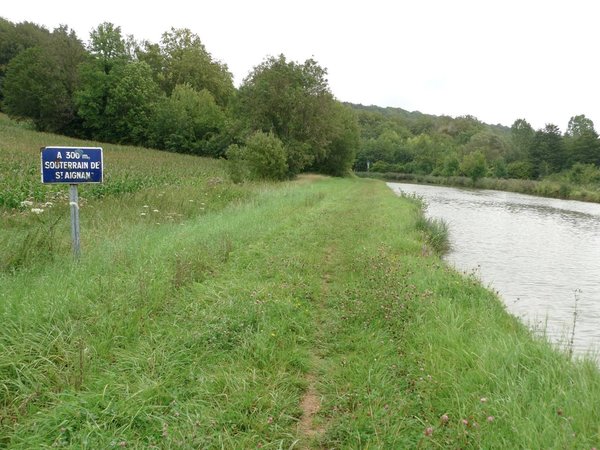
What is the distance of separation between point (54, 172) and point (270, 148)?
23423 millimetres

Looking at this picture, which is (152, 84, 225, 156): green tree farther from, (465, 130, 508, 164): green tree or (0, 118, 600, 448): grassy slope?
(465, 130, 508, 164): green tree

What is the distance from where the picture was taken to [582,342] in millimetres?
6594

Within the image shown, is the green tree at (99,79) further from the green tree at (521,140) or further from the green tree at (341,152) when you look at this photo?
the green tree at (521,140)

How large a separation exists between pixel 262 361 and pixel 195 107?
5273cm

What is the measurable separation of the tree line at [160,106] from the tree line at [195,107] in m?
0.12

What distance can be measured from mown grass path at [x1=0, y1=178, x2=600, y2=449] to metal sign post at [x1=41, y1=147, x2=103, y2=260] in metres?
0.95

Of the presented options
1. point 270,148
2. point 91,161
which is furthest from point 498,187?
point 91,161

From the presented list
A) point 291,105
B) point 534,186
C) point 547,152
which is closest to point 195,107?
point 291,105

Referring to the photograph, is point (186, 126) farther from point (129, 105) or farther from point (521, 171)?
point (521, 171)

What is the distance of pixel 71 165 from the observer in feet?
18.8

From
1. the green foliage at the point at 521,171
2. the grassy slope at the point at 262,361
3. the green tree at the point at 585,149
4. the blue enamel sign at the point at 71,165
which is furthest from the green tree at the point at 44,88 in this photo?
the green tree at the point at 585,149

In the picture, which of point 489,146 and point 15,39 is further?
point 489,146

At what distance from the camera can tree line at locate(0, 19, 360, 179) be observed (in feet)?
129

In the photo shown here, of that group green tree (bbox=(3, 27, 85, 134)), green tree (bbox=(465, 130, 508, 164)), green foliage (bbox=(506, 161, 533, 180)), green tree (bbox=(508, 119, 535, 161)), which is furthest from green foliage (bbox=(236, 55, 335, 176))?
green tree (bbox=(465, 130, 508, 164))
